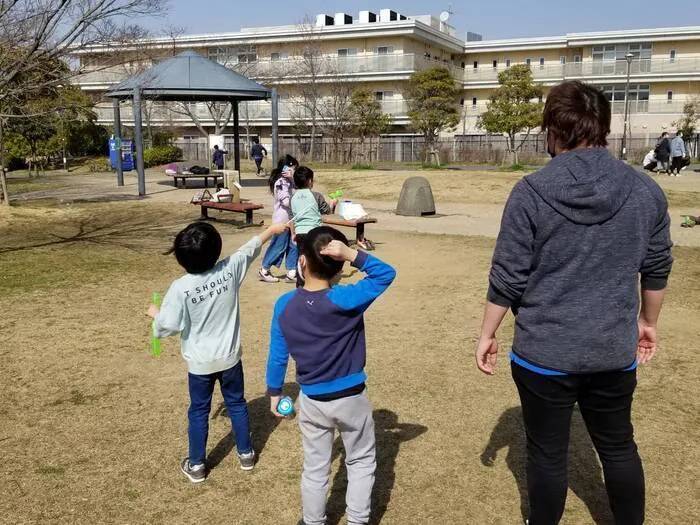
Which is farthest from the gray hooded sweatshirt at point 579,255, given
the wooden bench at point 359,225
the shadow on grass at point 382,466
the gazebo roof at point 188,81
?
the gazebo roof at point 188,81

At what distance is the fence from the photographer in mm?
33656

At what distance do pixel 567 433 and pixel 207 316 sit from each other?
1.60 meters

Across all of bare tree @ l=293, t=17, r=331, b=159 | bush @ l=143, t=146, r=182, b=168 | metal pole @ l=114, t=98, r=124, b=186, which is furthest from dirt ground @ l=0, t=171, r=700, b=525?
bare tree @ l=293, t=17, r=331, b=159

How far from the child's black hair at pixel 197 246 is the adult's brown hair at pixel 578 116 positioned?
4.83 ft

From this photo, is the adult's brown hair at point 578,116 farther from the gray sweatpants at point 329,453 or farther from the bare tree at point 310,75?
the bare tree at point 310,75

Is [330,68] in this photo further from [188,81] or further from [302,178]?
[302,178]

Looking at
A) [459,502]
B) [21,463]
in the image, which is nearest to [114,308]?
[21,463]

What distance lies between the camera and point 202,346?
297 centimetres

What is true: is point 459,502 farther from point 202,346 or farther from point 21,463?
point 21,463

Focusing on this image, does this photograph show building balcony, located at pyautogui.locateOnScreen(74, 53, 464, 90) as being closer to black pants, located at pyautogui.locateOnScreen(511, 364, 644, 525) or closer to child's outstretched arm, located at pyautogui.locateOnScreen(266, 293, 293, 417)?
child's outstretched arm, located at pyautogui.locateOnScreen(266, 293, 293, 417)

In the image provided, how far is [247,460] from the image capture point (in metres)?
3.20

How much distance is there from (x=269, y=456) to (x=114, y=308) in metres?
3.42

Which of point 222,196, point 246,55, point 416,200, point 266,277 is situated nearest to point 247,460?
point 266,277

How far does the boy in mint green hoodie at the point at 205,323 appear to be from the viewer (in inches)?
113
